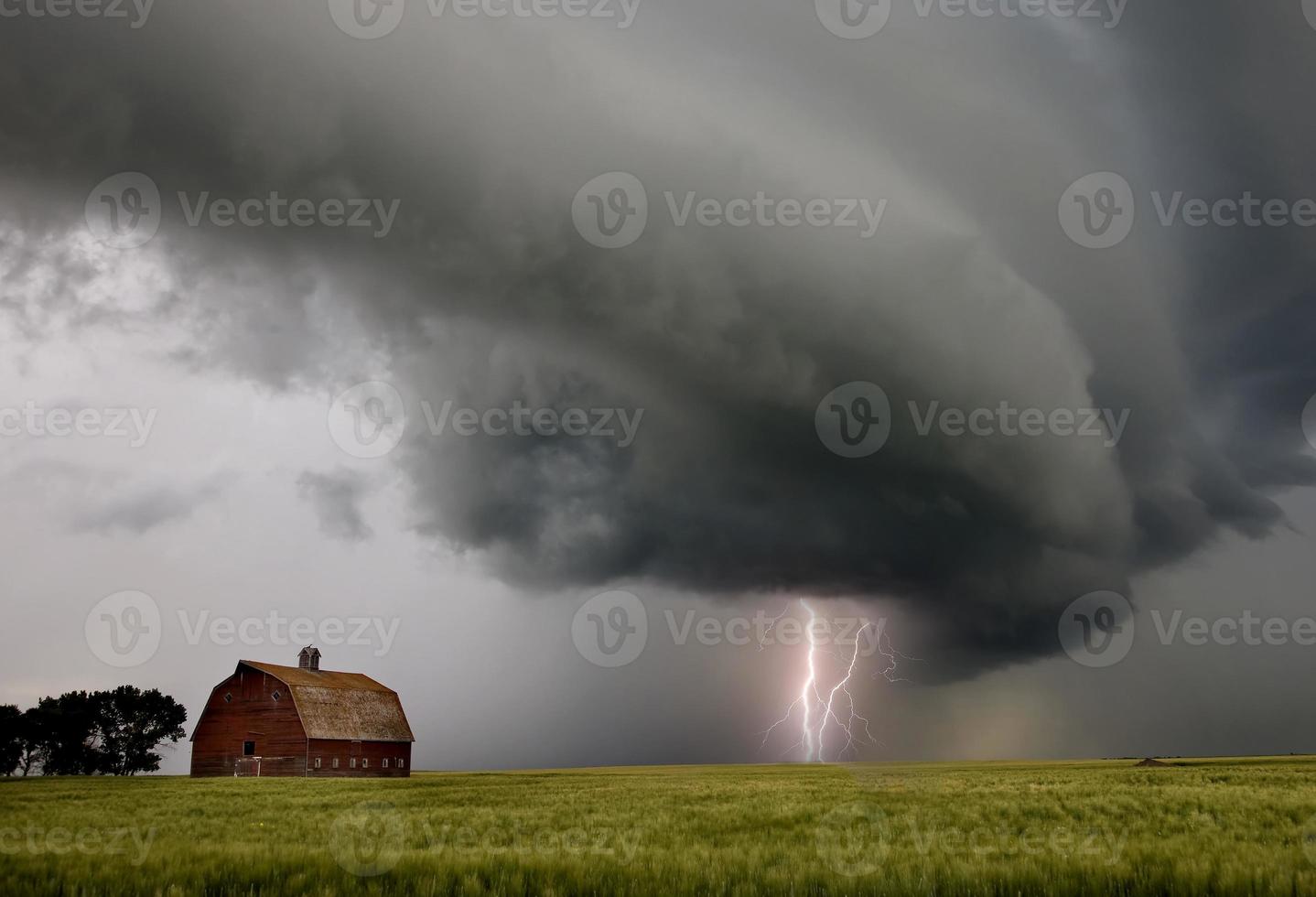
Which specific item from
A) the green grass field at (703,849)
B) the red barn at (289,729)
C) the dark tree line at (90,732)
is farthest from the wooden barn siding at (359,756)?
the green grass field at (703,849)

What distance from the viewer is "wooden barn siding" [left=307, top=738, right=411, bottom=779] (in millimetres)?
61312

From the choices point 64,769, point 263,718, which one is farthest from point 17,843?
point 64,769

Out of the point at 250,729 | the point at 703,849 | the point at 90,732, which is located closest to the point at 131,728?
the point at 90,732

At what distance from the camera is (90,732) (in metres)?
84.9

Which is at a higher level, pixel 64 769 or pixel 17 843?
pixel 17 843

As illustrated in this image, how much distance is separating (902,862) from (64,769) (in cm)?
9964

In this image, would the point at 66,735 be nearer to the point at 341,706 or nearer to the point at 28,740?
the point at 28,740

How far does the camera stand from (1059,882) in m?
7.97

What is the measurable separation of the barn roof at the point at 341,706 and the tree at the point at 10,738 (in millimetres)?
31616

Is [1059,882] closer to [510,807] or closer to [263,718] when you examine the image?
[510,807]

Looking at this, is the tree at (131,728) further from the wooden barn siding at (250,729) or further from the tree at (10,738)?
the wooden barn siding at (250,729)

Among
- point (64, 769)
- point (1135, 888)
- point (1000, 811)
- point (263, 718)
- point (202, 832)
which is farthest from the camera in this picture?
point (64, 769)

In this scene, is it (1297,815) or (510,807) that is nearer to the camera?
(1297,815)

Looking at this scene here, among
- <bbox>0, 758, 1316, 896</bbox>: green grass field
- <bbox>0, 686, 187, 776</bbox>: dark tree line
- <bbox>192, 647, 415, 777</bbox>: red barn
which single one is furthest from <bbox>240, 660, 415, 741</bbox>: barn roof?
<bbox>0, 758, 1316, 896</bbox>: green grass field
